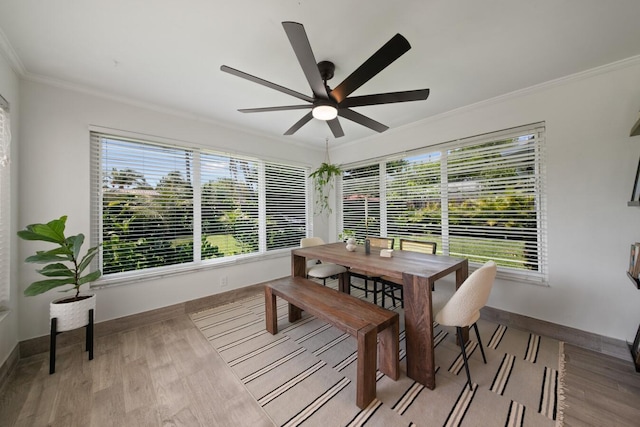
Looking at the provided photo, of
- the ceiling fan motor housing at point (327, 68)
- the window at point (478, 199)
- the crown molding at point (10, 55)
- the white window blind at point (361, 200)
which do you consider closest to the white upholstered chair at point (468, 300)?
the window at point (478, 199)

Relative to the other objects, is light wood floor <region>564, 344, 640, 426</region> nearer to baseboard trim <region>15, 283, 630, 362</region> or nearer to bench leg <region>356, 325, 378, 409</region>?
baseboard trim <region>15, 283, 630, 362</region>

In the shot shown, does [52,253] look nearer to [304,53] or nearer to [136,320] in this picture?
[136,320]

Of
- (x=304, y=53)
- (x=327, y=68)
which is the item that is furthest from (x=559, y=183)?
(x=304, y=53)

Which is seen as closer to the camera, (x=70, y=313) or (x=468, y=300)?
(x=468, y=300)

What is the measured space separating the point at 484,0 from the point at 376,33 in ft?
2.20

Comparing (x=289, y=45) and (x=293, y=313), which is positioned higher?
(x=289, y=45)

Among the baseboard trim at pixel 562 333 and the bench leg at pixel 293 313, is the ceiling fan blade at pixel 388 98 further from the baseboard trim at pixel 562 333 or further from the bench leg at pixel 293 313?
the baseboard trim at pixel 562 333

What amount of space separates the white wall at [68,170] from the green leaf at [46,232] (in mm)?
534

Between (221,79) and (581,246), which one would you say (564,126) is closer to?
(581,246)

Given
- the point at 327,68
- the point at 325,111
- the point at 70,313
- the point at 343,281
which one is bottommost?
the point at 343,281

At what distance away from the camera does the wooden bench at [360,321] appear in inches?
59.1

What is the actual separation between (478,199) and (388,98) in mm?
1958

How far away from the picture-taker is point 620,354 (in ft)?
6.54

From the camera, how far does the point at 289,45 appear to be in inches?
70.2
